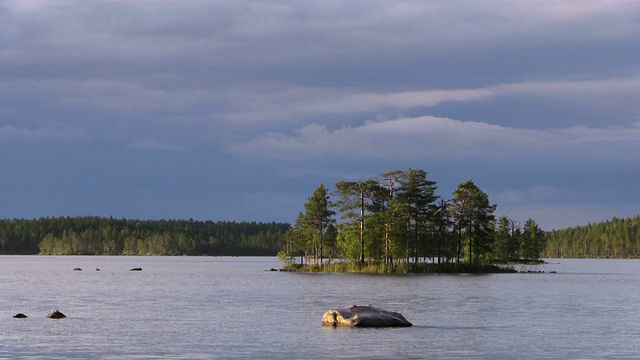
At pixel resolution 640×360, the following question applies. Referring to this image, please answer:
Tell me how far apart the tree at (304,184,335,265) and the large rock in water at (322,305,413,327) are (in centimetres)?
11277

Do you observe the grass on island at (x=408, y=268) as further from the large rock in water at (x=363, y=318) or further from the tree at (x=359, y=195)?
the large rock in water at (x=363, y=318)

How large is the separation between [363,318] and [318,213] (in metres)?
116

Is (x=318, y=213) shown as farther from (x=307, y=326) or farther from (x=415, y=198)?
(x=307, y=326)

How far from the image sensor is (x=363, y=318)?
56.7 meters

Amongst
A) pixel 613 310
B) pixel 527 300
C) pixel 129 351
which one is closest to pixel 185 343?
pixel 129 351

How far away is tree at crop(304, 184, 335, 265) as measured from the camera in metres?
172

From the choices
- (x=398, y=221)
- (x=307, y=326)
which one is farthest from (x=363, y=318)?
A: (x=398, y=221)

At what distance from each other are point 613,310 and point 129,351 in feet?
146

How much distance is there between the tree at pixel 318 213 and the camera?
565ft

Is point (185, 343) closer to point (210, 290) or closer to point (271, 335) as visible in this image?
point (271, 335)

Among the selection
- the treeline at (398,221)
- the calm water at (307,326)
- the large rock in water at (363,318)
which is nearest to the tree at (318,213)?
the treeline at (398,221)

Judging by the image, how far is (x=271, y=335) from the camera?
54.8m

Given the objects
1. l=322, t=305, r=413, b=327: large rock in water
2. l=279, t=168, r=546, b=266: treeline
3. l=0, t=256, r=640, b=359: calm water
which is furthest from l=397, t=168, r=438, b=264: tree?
l=322, t=305, r=413, b=327: large rock in water

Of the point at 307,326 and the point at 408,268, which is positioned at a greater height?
the point at 408,268
